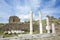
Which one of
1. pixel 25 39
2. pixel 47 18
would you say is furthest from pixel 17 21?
pixel 25 39

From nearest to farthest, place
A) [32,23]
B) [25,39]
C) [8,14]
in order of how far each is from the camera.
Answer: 1. [25,39]
2. [32,23]
3. [8,14]

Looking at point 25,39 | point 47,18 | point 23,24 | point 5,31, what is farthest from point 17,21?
point 25,39

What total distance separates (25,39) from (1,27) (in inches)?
179

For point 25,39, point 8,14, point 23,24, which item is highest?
point 8,14

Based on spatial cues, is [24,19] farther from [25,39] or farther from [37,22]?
[25,39]

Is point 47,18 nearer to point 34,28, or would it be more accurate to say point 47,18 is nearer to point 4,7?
point 34,28

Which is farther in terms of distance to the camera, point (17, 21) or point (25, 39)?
point (17, 21)

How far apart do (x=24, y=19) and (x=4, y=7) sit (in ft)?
5.74

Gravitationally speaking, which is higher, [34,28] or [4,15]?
[4,15]

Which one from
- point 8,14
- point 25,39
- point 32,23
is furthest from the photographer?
point 8,14

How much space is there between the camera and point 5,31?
11.9 metres

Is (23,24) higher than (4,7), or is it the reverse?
(4,7)

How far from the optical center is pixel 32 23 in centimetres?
1172

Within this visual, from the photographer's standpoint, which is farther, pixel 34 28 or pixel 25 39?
pixel 34 28
